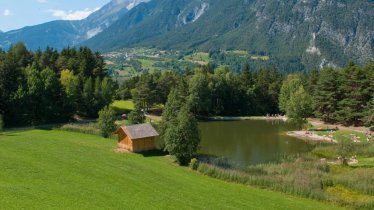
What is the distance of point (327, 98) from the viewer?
78875 mm

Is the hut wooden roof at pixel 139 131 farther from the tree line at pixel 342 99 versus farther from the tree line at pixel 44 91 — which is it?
the tree line at pixel 342 99

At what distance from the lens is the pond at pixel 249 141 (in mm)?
52969

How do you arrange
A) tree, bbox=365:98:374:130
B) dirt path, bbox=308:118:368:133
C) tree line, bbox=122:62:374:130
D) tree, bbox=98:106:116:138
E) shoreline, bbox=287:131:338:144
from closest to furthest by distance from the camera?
tree, bbox=98:106:116:138 < shoreline, bbox=287:131:338:144 < tree, bbox=365:98:374:130 < dirt path, bbox=308:118:368:133 < tree line, bbox=122:62:374:130

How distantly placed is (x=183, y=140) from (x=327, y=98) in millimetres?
43627

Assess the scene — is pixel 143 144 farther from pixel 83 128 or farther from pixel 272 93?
pixel 272 93

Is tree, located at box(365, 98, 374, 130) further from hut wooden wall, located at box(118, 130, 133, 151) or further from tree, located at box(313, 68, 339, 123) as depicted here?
hut wooden wall, located at box(118, 130, 133, 151)

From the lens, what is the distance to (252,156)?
52719mm

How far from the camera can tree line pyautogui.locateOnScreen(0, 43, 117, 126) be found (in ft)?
220

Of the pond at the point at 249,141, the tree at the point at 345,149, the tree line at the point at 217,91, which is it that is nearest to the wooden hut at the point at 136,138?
the pond at the point at 249,141

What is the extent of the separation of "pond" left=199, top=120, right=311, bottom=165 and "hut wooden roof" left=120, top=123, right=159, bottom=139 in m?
7.69

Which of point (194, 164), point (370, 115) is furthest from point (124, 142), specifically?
point (370, 115)

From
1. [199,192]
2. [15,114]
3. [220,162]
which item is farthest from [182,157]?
[15,114]

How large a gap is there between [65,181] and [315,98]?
62.3 meters

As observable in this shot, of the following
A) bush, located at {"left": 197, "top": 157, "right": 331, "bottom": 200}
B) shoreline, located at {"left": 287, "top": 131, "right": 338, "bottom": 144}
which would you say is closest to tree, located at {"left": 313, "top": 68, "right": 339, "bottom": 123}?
shoreline, located at {"left": 287, "top": 131, "right": 338, "bottom": 144}
